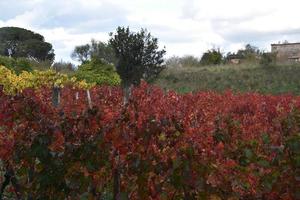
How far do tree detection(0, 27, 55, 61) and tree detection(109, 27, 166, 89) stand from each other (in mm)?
23776

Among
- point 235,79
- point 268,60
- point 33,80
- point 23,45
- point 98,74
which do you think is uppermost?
point 23,45

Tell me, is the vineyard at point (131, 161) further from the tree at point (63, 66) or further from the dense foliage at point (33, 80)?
the tree at point (63, 66)

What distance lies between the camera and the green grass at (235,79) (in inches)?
1337

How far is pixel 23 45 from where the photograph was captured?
52.6 metres

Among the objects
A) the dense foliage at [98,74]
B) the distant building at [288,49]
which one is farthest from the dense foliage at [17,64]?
the distant building at [288,49]

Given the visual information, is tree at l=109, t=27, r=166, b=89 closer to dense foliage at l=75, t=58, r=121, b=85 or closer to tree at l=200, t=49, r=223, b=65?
dense foliage at l=75, t=58, r=121, b=85

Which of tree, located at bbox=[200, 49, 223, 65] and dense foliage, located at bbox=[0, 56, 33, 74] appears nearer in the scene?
dense foliage, located at bbox=[0, 56, 33, 74]

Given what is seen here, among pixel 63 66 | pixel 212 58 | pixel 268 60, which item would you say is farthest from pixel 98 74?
pixel 212 58

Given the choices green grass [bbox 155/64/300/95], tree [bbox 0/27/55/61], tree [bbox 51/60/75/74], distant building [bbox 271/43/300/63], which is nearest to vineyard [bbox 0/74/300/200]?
green grass [bbox 155/64/300/95]

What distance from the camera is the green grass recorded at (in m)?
34.0

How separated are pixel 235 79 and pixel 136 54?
10.1 meters

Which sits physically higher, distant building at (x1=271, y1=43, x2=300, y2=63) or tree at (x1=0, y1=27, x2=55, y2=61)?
tree at (x1=0, y1=27, x2=55, y2=61)

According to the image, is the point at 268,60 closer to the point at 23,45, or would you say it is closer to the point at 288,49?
the point at 288,49

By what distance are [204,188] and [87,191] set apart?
2.57 feet
